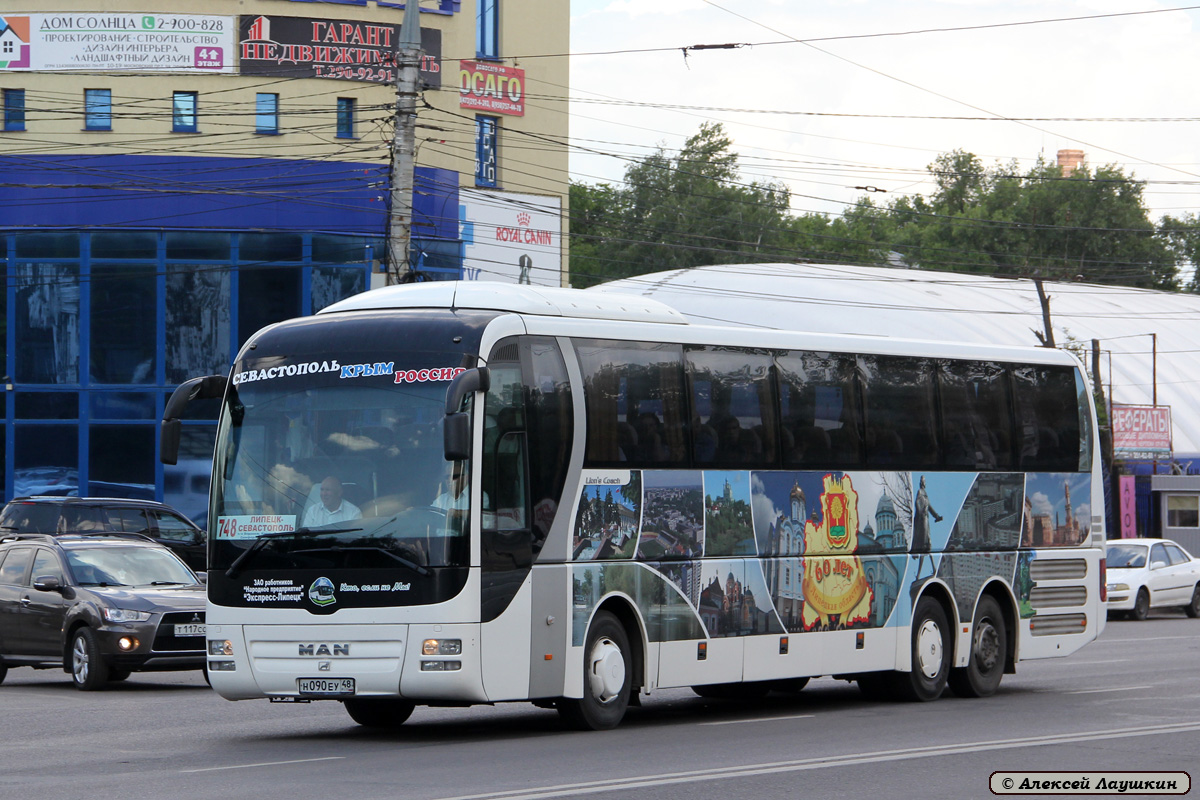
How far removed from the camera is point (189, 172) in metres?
39.7

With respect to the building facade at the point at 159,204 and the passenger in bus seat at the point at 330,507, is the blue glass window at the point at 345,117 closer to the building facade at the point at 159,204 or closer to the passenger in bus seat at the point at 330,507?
the building facade at the point at 159,204

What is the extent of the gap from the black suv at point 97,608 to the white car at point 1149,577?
811 inches

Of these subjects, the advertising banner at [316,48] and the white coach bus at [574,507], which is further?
the advertising banner at [316,48]

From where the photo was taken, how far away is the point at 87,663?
59.6 ft

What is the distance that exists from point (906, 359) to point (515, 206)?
1230 inches

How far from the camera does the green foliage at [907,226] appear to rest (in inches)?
3730

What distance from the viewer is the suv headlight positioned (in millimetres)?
18047

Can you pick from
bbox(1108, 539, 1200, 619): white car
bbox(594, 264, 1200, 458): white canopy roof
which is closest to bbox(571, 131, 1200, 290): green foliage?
bbox(594, 264, 1200, 458): white canopy roof

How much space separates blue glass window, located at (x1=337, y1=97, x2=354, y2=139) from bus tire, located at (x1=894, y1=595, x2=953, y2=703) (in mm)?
27089

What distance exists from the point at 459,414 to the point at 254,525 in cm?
214

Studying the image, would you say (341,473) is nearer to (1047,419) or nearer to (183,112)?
(1047,419)

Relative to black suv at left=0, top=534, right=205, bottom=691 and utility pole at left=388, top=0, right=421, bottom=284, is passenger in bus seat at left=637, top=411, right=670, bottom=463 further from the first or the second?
utility pole at left=388, top=0, right=421, bottom=284

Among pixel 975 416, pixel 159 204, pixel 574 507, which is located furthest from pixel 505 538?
pixel 159 204

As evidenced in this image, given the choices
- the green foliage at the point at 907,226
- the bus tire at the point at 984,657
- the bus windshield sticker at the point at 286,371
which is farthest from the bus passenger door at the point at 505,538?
the green foliage at the point at 907,226
